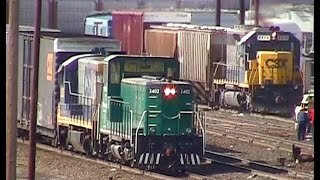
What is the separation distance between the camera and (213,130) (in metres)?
28.0

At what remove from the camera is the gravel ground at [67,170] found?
63.7ft

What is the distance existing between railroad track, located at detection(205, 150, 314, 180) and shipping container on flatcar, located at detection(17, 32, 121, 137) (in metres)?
3.76

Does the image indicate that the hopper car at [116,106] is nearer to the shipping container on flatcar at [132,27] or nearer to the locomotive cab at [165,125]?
the locomotive cab at [165,125]

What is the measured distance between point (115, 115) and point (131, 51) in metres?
19.1

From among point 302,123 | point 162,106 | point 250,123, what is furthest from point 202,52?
point 162,106

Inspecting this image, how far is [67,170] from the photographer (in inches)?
805

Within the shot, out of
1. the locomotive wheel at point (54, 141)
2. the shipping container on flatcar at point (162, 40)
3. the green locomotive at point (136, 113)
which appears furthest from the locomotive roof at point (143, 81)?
the shipping container on flatcar at point (162, 40)

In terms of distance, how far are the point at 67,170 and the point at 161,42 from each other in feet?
56.2

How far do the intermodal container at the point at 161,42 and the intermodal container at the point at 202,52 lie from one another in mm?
378

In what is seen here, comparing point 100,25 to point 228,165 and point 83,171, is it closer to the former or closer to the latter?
point 228,165

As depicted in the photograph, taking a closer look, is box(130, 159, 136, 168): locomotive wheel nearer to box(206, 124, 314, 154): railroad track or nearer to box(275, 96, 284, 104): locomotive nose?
box(206, 124, 314, 154): railroad track

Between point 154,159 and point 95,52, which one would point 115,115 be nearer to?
point 154,159

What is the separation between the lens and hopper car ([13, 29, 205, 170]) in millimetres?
19266
